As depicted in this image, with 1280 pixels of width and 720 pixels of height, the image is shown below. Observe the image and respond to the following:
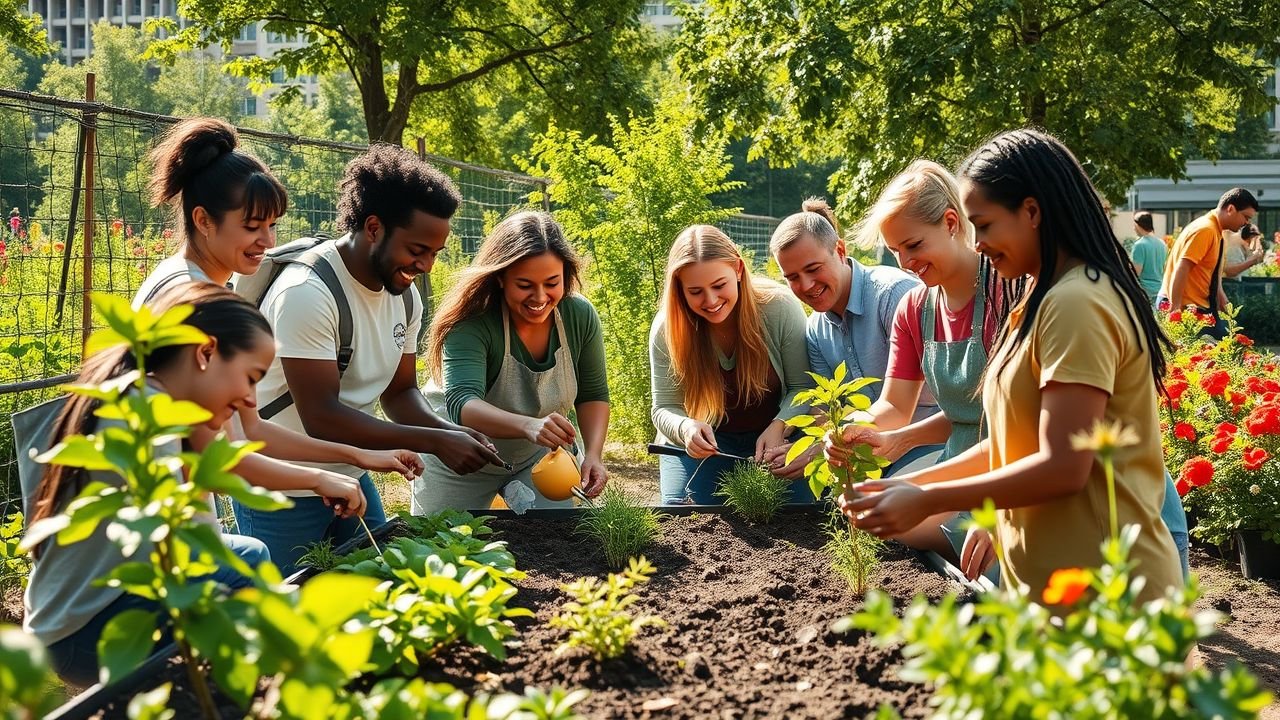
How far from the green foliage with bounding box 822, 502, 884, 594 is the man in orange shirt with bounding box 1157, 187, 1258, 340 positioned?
5761mm

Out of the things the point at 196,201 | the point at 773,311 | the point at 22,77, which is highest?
the point at 22,77

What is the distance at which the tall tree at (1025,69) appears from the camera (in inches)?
376

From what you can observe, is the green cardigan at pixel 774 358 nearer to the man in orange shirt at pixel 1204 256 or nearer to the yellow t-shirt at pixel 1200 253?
the man in orange shirt at pixel 1204 256

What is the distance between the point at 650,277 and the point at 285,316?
14.9 feet

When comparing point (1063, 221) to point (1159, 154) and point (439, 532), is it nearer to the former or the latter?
point (439, 532)

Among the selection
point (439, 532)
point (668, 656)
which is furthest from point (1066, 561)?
point (439, 532)

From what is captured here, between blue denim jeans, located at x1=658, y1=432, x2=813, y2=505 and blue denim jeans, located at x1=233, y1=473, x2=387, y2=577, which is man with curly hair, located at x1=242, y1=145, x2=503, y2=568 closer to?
blue denim jeans, located at x1=233, y1=473, x2=387, y2=577

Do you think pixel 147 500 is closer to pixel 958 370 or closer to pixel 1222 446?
pixel 958 370

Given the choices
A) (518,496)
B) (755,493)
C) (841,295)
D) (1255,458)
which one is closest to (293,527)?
(518,496)

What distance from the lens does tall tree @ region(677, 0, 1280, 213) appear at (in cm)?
954

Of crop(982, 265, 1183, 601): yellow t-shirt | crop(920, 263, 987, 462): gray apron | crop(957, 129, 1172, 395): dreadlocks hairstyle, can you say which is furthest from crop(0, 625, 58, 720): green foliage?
crop(920, 263, 987, 462): gray apron

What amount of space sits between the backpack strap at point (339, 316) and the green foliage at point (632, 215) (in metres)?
4.07

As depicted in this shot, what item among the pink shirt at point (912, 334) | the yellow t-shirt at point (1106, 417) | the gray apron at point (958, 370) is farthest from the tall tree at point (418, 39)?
A: the yellow t-shirt at point (1106, 417)

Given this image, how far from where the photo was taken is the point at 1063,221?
207 cm
